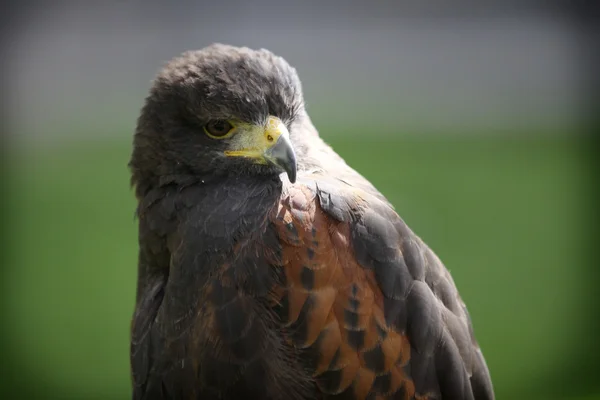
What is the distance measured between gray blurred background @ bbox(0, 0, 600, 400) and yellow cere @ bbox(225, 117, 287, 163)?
15.2 feet

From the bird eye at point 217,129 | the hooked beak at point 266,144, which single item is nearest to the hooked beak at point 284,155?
the hooked beak at point 266,144

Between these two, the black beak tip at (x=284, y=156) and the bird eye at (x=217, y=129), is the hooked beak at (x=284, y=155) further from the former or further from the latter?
the bird eye at (x=217, y=129)

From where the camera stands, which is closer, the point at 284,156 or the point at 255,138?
the point at 284,156

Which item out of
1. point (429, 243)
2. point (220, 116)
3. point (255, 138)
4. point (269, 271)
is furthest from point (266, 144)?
point (429, 243)

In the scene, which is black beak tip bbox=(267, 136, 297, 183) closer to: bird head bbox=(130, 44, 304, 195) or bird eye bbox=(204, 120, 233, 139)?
bird head bbox=(130, 44, 304, 195)

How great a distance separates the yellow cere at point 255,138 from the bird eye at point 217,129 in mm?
43

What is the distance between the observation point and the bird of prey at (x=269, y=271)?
2707mm

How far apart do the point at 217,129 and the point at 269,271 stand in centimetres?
68

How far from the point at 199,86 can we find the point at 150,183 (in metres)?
0.50

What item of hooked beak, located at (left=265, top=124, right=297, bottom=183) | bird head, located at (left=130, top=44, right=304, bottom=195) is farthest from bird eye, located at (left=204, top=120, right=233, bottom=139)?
hooked beak, located at (left=265, top=124, right=297, bottom=183)

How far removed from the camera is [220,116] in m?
2.96

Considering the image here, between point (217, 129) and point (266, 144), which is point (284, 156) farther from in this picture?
point (217, 129)

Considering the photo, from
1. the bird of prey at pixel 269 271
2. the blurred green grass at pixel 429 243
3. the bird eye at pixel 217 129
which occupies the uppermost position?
the bird eye at pixel 217 129

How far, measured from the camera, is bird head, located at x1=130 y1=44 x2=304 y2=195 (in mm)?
2930
